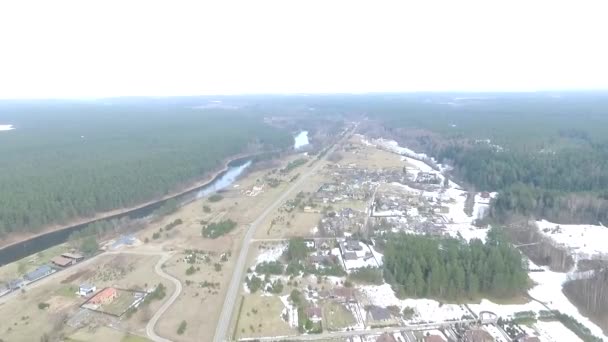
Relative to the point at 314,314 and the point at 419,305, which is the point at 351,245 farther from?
the point at 314,314

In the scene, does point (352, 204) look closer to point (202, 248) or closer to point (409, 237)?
point (409, 237)

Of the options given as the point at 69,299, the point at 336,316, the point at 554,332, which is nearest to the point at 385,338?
the point at 336,316

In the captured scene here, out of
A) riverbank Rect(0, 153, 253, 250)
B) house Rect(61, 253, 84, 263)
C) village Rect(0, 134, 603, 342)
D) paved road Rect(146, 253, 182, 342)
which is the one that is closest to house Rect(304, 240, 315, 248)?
village Rect(0, 134, 603, 342)

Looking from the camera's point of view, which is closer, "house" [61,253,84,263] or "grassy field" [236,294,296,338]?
"grassy field" [236,294,296,338]

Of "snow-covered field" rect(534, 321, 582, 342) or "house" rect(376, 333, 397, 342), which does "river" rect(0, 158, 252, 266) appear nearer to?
"house" rect(376, 333, 397, 342)

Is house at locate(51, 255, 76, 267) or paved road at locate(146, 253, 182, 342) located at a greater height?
house at locate(51, 255, 76, 267)
